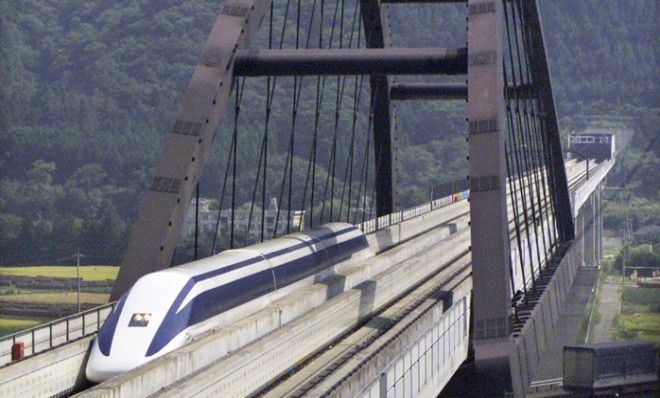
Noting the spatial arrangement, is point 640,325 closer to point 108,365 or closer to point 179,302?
point 179,302

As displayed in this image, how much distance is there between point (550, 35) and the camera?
18338 centimetres

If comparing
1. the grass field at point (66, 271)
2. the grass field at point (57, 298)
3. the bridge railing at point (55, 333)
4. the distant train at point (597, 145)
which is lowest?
the grass field at point (57, 298)

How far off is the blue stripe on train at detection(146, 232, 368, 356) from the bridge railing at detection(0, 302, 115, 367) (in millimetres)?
1932

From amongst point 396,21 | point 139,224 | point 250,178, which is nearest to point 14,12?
point 396,21

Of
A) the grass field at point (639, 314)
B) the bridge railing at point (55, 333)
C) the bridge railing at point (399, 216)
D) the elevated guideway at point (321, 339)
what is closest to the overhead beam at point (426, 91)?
the bridge railing at point (399, 216)

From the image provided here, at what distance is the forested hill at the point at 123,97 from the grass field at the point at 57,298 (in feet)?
→ 51.1

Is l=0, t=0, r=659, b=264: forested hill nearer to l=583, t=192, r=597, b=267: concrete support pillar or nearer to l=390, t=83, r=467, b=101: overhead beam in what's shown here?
l=583, t=192, r=597, b=267: concrete support pillar

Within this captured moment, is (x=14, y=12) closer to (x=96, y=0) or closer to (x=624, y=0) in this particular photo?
(x=96, y=0)

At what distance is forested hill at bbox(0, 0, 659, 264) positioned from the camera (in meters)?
127

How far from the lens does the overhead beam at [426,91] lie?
58.1 meters

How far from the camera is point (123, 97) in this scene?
516ft

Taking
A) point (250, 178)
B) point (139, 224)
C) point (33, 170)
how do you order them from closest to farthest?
point (139, 224) < point (250, 178) < point (33, 170)

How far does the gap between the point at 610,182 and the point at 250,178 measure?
3060cm

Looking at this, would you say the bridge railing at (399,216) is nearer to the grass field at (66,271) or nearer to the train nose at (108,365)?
the train nose at (108,365)
